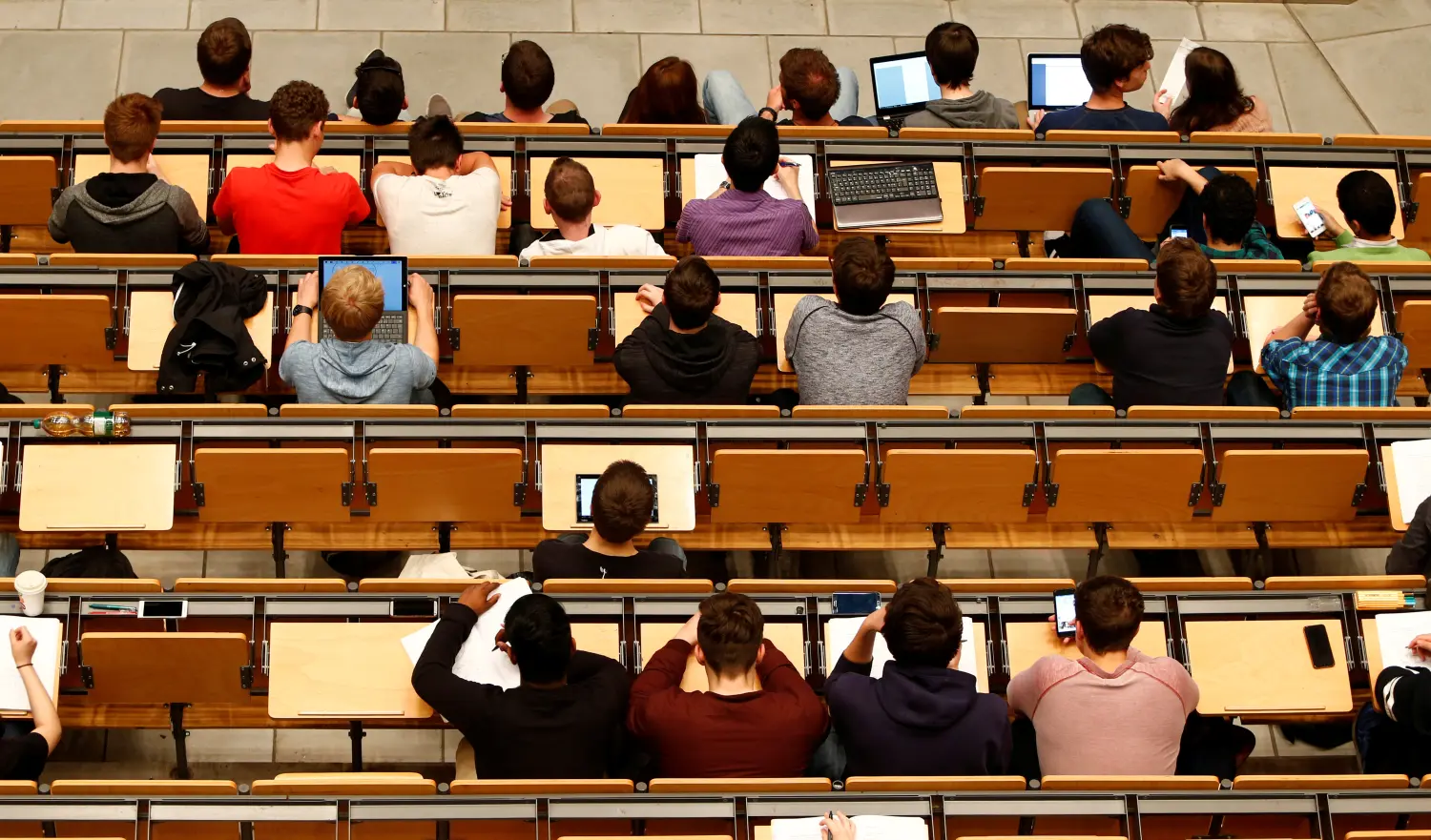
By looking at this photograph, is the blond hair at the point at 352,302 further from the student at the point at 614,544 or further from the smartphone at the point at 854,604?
the smartphone at the point at 854,604

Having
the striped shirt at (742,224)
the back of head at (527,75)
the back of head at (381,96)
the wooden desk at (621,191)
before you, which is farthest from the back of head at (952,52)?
the back of head at (381,96)

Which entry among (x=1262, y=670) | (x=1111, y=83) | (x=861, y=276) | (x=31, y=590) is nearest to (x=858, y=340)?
(x=861, y=276)

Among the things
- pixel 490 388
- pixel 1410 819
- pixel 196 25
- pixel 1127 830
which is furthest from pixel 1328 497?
pixel 196 25

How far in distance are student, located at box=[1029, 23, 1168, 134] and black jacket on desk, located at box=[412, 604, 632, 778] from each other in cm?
358

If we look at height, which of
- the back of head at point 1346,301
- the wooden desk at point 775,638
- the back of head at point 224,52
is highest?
the back of head at point 224,52

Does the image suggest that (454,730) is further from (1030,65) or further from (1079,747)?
(1030,65)

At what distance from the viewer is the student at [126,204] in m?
5.57

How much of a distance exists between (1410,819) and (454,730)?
112 inches

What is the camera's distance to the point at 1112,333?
5.29 metres

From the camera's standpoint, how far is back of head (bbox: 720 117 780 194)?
18.4 ft

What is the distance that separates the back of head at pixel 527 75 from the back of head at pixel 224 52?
3.54 ft

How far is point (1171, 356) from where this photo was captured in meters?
5.23

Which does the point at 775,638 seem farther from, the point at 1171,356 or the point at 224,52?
the point at 224,52

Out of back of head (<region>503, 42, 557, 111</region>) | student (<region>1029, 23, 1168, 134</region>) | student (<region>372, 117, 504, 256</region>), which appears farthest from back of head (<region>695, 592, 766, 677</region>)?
student (<region>1029, 23, 1168, 134</region>)
